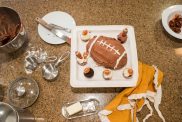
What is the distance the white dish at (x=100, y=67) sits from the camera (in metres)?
0.91

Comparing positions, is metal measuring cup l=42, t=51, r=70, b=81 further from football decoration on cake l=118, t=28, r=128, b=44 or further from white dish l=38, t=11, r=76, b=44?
football decoration on cake l=118, t=28, r=128, b=44

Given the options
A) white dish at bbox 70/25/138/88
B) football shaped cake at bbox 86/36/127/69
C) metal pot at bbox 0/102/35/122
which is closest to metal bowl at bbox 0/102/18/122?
metal pot at bbox 0/102/35/122

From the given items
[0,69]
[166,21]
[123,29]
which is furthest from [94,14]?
[0,69]

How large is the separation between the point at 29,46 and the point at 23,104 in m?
0.23

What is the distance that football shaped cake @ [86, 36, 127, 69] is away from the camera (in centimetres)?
91

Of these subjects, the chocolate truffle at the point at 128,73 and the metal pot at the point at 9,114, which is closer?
the metal pot at the point at 9,114

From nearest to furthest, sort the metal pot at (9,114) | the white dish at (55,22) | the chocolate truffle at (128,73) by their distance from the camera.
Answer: the metal pot at (9,114)
the chocolate truffle at (128,73)
the white dish at (55,22)

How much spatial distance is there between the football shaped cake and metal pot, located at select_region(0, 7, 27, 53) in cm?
25

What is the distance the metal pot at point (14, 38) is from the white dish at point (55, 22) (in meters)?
0.09

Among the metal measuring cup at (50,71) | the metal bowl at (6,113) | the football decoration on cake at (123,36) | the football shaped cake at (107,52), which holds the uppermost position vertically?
the football decoration on cake at (123,36)

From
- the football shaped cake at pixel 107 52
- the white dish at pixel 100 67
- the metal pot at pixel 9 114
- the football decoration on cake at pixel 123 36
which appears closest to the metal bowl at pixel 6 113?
the metal pot at pixel 9 114

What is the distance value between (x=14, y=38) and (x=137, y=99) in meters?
0.47

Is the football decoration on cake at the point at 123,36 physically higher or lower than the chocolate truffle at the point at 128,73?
higher

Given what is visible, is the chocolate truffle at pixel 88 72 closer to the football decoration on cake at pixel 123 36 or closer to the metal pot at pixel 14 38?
the football decoration on cake at pixel 123 36
